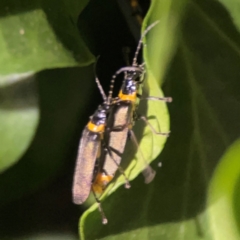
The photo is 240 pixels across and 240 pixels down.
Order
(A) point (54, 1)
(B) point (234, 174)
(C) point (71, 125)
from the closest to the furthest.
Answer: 1. (A) point (54, 1)
2. (B) point (234, 174)
3. (C) point (71, 125)

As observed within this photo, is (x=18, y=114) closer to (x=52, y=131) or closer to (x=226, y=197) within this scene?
(x=52, y=131)

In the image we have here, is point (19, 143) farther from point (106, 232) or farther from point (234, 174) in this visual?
point (234, 174)

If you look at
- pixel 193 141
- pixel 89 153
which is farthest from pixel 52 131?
pixel 193 141

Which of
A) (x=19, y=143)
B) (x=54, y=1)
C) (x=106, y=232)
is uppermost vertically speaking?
(x=54, y=1)

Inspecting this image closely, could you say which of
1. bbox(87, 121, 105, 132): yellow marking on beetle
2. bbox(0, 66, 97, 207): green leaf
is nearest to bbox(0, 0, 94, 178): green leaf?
bbox(0, 66, 97, 207): green leaf

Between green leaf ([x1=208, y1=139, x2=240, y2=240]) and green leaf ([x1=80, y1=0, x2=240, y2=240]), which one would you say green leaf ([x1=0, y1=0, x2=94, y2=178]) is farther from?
green leaf ([x1=208, y1=139, x2=240, y2=240])

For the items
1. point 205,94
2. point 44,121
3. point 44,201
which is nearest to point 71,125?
point 44,121
